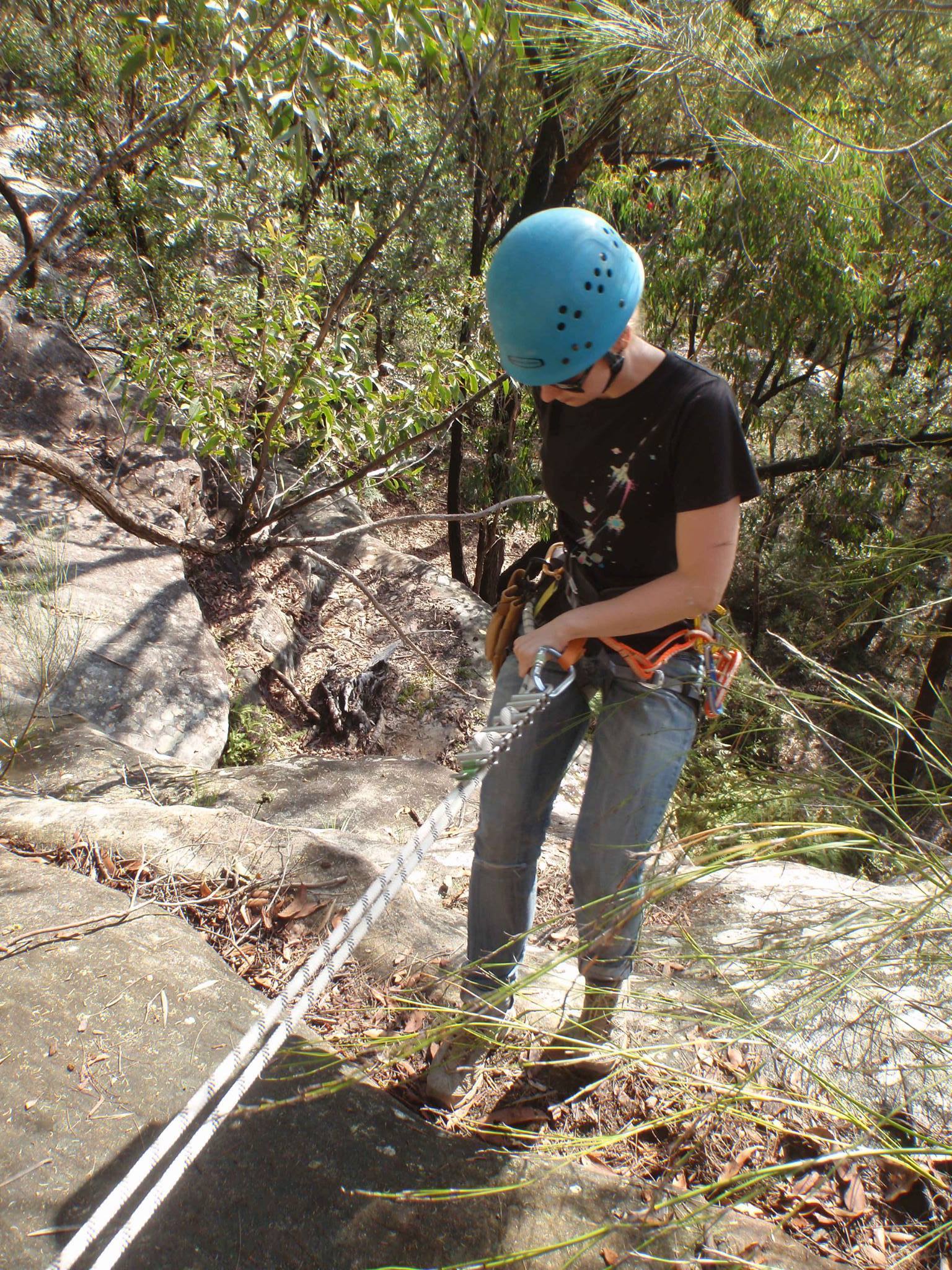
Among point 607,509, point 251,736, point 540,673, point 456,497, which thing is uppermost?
point 456,497

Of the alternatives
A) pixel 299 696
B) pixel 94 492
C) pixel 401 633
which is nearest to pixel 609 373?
pixel 401 633

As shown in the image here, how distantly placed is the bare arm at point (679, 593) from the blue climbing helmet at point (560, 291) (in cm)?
31

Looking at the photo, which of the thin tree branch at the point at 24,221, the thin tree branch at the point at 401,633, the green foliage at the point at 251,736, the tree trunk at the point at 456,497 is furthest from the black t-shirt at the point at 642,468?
the thin tree branch at the point at 24,221

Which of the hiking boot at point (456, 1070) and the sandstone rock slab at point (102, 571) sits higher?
the sandstone rock slab at point (102, 571)

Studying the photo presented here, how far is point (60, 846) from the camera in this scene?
1.89m

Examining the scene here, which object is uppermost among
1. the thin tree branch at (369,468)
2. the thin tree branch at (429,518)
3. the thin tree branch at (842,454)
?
the thin tree branch at (842,454)

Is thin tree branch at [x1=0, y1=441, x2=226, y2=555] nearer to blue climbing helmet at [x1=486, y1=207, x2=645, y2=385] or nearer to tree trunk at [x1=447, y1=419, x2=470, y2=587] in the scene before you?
blue climbing helmet at [x1=486, y1=207, x2=645, y2=385]

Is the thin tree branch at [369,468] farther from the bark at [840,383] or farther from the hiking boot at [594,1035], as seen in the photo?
the bark at [840,383]

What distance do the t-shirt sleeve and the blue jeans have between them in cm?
31

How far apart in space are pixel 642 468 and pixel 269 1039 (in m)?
0.99

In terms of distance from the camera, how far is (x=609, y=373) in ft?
4.41

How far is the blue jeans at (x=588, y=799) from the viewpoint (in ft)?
4.57

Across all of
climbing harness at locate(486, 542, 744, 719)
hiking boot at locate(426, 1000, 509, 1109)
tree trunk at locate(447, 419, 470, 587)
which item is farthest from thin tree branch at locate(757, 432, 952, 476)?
hiking boot at locate(426, 1000, 509, 1109)

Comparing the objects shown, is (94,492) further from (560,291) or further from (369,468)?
(560,291)
